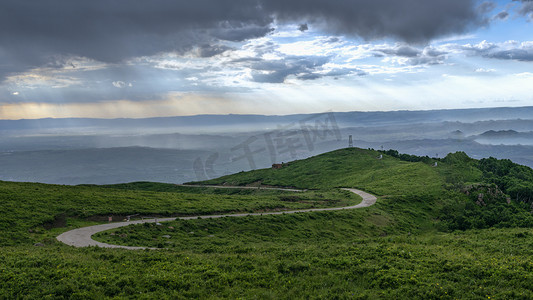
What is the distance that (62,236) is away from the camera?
1143 inches

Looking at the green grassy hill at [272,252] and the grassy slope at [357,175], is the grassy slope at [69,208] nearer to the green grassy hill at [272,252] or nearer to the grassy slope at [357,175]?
the green grassy hill at [272,252]

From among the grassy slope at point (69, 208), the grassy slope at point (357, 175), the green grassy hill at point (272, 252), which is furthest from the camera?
the grassy slope at point (357, 175)

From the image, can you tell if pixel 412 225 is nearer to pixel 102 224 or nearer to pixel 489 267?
pixel 489 267

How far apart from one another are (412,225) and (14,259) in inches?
1832

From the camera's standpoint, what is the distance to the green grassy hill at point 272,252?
1670 cm

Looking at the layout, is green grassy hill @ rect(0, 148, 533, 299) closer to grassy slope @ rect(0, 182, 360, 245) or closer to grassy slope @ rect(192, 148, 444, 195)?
grassy slope @ rect(0, 182, 360, 245)

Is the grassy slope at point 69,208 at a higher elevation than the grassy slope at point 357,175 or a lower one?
higher

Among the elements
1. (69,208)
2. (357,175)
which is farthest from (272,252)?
(357,175)

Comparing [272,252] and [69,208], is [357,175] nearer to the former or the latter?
[69,208]

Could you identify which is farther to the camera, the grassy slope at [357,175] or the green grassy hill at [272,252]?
the grassy slope at [357,175]

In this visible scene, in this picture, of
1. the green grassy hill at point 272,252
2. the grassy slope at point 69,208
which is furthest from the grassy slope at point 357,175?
the grassy slope at point 69,208

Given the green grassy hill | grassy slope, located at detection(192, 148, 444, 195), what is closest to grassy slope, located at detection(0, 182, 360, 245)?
the green grassy hill

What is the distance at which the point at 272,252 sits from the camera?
937 inches

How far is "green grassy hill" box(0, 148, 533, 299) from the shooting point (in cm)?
1670
